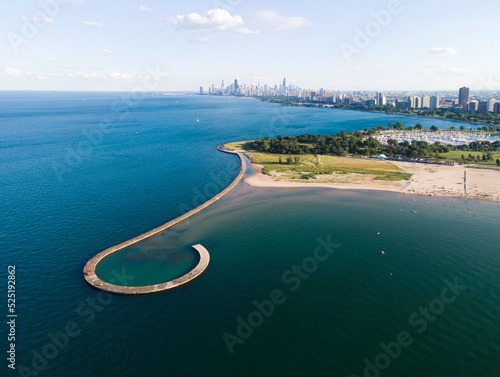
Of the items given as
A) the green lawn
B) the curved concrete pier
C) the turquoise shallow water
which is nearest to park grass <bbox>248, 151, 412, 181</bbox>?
the green lawn

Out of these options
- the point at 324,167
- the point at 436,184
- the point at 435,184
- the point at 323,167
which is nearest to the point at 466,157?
the point at 436,184

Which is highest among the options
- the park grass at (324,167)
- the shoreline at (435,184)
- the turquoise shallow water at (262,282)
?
the park grass at (324,167)

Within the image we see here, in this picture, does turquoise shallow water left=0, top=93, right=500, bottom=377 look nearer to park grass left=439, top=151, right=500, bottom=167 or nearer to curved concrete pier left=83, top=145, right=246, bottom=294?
curved concrete pier left=83, top=145, right=246, bottom=294

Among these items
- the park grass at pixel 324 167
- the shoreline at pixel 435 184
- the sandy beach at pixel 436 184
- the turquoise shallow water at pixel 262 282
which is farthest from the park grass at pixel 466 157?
the turquoise shallow water at pixel 262 282

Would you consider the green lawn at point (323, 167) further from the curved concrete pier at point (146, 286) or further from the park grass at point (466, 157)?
the curved concrete pier at point (146, 286)

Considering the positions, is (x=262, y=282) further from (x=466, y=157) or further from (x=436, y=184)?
(x=466, y=157)
